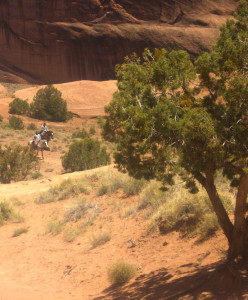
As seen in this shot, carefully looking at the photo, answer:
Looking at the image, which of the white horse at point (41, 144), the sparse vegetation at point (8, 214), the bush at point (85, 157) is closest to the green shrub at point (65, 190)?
the sparse vegetation at point (8, 214)

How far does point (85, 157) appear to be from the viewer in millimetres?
21141

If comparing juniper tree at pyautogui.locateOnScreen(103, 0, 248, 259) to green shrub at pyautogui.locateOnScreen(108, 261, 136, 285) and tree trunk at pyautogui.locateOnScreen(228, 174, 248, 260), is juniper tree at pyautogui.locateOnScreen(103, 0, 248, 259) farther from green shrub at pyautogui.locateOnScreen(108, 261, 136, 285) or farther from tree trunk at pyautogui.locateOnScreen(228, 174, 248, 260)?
green shrub at pyautogui.locateOnScreen(108, 261, 136, 285)

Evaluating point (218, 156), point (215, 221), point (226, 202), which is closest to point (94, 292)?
point (215, 221)

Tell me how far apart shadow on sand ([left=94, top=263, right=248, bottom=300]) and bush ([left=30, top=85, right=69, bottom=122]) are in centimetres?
3588

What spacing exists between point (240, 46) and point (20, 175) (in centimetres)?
1639

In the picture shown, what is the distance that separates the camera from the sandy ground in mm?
6660

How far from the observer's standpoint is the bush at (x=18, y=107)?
4250 centimetres

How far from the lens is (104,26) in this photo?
53.3 meters

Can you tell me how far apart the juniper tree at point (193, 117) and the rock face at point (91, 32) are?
43.7 m

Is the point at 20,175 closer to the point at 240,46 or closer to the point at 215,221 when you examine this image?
the point at 215,221

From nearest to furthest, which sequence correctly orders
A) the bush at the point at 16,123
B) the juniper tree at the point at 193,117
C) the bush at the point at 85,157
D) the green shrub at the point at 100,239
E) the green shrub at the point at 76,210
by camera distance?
the juniper tree at the point at 193,117, the green shrub at the point at 100,239, the green shrub at the point at 76,210, the bush at the point at 85,157, the bush at the point at 16,123

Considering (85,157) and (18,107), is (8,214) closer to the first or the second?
(85,157)

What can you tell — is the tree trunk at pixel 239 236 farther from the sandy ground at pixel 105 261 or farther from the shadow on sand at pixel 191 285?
the sandy ground at pixel 105 261

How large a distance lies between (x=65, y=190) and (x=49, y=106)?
28887mm
